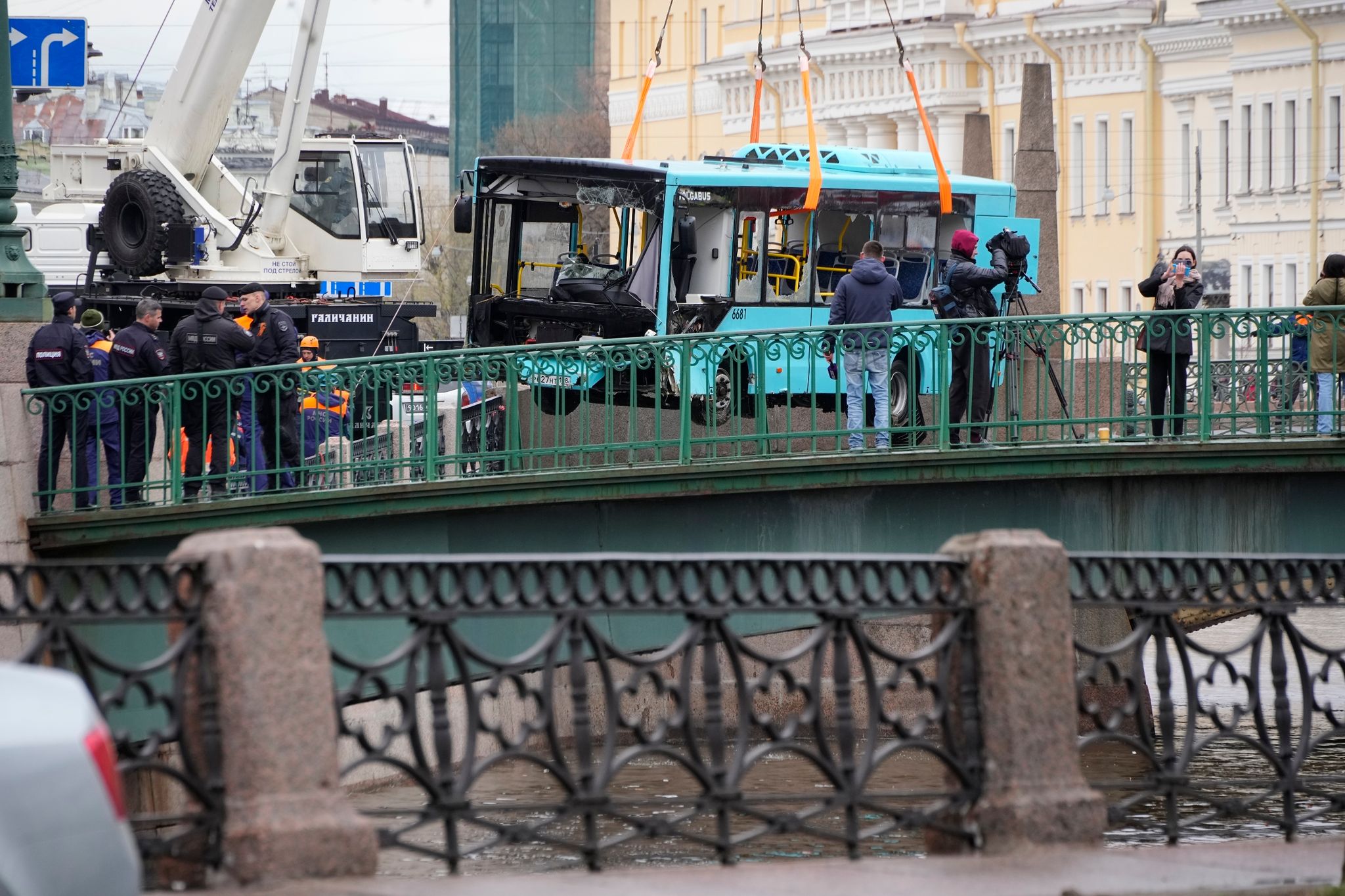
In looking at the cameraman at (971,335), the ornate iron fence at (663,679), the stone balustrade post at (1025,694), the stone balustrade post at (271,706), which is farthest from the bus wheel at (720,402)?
the stone balustrade post at (271,706)

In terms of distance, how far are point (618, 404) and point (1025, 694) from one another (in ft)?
29.6

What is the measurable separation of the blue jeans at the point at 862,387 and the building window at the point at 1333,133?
35206mm

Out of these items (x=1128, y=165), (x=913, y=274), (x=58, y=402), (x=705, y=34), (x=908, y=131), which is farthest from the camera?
(x=705, y=34)

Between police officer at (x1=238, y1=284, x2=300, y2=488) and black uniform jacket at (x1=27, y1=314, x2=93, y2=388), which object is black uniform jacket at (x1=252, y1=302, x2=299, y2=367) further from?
black uniform jacket at (x1=27, y1=314, x2=93, y2=388)

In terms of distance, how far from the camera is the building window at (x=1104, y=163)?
56.7m

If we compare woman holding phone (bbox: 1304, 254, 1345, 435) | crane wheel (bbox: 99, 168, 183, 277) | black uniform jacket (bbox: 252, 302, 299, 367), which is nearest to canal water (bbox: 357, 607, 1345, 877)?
woman holding phone (bbox: 1304, 254, 1345, 435)

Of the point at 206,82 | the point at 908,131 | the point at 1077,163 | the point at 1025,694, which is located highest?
the point at 908,131

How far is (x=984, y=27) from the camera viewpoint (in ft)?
196

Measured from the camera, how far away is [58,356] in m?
15.8

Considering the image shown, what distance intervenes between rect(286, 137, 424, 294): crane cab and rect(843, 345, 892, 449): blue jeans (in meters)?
12.0

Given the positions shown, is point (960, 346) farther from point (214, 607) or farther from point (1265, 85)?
point (1265, 85)

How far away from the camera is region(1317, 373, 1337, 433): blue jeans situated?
645 inches

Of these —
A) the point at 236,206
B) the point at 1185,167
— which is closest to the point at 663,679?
the point at 236,206

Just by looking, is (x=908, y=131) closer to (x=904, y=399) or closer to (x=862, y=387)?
(x=904, y=399)
